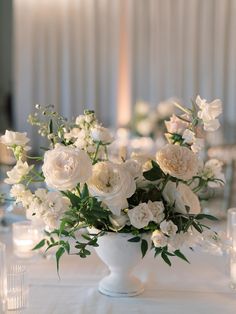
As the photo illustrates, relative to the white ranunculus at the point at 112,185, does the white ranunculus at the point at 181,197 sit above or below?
below

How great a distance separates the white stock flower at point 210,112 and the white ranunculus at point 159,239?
12.0 inches

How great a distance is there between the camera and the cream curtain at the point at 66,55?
6.10m

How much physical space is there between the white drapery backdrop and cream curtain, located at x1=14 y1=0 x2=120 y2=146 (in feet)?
0.04

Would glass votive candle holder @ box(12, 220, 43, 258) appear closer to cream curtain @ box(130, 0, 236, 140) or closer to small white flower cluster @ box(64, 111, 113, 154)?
small white flower cluster @ box(64, 111, 113, 154)

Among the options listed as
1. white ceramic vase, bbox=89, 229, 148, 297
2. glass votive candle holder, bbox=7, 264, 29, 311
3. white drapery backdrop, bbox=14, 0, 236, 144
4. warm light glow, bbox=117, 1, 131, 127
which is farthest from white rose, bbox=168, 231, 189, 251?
white drapery backdrop, bbox=14, 0, 236, 144

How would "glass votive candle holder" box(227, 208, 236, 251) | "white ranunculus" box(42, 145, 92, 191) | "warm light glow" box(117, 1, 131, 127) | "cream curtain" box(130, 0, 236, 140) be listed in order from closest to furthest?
"white ranunculus" box(42, 145, 92, 191) < "glass votive candle holder" box(227, 208, 236, 251) < "cream curtain" box(130, 0, 236, 140) < "warm light glow" box(117, 1, 131, 127)

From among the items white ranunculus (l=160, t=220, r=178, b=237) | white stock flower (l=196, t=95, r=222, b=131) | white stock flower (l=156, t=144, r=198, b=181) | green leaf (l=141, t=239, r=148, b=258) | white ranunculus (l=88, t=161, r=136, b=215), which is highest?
white stock flower (l=196, t=95, r=222, b=131)

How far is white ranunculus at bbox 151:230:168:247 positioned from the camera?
118 centimetres

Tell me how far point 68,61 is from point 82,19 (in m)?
0.54

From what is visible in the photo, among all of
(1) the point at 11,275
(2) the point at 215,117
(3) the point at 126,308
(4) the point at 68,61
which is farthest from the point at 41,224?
(4) the point at 68,61

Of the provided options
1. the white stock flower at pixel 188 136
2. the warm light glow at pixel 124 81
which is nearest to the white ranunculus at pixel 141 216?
the white stock flower at pixel 188 136

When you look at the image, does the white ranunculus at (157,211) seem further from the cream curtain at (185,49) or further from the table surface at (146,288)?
the cream curtain at (185,49)

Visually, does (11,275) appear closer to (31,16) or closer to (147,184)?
(147,184)

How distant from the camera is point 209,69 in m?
6.13
